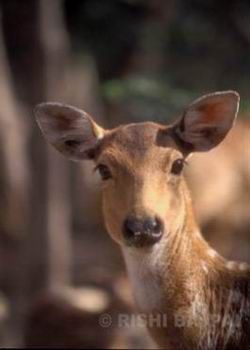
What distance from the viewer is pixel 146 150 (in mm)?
3801

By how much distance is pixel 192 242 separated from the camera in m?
3.96

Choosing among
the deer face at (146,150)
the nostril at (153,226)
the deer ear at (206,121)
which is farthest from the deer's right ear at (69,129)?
the nostril at (153,226)

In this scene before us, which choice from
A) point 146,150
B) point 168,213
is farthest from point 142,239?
point 146,150

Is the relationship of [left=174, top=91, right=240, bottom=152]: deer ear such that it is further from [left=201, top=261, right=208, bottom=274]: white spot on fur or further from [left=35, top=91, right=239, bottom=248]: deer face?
[left=201, top=261, right=208, bottom=274]: white spot on fur

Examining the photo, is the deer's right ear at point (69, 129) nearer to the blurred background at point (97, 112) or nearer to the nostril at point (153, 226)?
the nostril at point (153, 226)

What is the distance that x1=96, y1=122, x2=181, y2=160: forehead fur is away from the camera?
3801 mm

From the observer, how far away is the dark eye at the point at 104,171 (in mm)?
3844

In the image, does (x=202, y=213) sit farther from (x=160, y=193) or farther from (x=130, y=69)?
(x=160, y=193)

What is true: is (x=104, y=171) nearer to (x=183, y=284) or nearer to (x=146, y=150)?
(x=146, y=150)

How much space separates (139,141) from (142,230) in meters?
0.29
